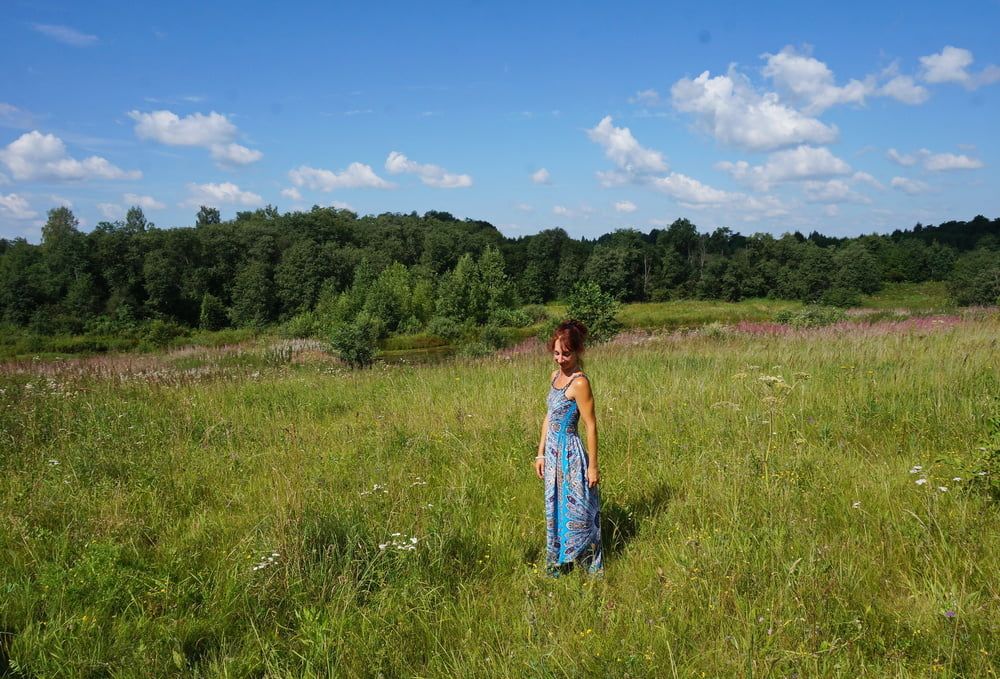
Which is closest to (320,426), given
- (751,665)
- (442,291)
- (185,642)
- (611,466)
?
(611,466)

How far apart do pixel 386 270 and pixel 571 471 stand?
56.2m

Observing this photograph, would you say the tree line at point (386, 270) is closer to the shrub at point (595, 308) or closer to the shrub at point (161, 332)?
the shrub at point (161, 332)

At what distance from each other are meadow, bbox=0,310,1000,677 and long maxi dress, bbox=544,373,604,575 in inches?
6.8

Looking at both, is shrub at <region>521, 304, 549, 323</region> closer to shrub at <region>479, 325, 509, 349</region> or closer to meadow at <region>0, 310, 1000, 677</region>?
shrub at <region>479, 325, 509, 349</region>

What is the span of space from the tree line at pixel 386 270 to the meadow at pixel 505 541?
28.9 m

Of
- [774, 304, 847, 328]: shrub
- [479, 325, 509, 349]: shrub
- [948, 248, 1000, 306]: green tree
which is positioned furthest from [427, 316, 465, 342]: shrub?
[948, 248, 1000, 306]: green tree

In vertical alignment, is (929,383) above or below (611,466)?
above

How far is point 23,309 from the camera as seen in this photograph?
53031 mm

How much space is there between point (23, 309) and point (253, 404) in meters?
59.9

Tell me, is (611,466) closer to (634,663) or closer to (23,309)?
(634,663)

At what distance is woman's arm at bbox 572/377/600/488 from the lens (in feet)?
12.1

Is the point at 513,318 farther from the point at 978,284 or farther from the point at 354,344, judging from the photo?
the point at 354,344

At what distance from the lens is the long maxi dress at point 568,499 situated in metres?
3.69

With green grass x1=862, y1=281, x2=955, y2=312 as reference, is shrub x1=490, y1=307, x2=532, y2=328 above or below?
below
